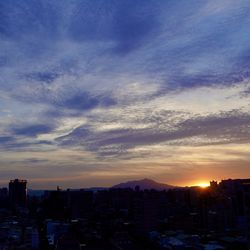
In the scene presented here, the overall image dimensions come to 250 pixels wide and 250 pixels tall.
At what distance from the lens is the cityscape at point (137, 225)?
48.3 metres

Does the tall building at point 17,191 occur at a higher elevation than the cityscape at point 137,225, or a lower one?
higher

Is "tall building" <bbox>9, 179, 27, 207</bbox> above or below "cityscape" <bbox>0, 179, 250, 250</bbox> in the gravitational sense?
above

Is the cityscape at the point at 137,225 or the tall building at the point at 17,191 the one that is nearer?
the cityscape at the point at 137,225

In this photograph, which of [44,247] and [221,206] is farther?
[221,206]

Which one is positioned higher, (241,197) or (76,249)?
(241,197)

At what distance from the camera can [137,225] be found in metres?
64.1

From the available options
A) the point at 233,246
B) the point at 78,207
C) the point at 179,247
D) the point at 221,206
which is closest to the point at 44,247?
the point at 179,247

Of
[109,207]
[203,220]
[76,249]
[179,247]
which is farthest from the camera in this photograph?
[109,207]

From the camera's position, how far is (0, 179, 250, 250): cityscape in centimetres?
4828

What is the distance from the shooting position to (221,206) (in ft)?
240

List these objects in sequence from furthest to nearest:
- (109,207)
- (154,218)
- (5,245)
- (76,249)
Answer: (109,207) < (154,218) < (5,245) < (76,249)

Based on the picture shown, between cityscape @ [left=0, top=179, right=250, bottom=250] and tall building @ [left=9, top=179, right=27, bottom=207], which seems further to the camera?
tall building @ [left=9, top=179, right=27, bottom=207]

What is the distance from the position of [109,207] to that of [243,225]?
174 ft

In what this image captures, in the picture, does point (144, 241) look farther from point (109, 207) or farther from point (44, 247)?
point (109, 207)
